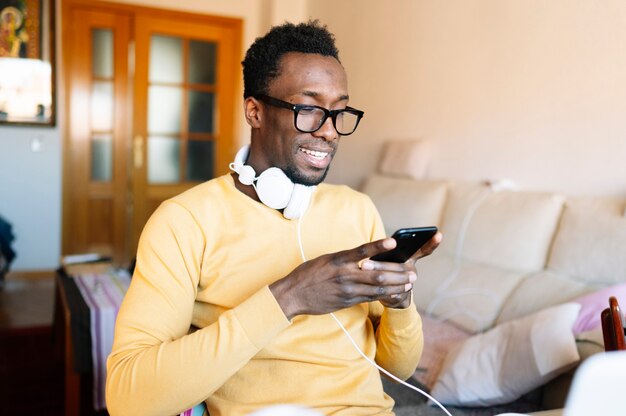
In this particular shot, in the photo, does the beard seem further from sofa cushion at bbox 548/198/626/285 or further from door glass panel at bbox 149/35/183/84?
door glass panel at bbox 149/35/183/84

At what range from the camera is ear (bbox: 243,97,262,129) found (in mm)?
1140

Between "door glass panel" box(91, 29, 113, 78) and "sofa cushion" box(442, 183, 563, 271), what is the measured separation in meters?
3.02

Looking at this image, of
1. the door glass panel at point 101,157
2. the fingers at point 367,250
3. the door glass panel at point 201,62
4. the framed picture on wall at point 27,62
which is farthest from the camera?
the door glass panel at point 201,62

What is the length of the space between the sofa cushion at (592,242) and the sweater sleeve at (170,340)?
1390 mm

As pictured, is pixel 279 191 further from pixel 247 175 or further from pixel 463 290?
pixel 463 290

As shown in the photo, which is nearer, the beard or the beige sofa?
the beard

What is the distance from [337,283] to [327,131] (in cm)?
34

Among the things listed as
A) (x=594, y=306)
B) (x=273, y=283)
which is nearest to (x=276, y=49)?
(x=273, y=283)

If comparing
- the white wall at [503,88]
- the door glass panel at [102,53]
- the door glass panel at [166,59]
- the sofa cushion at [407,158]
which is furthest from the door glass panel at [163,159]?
the sofa cushion at [407,158]

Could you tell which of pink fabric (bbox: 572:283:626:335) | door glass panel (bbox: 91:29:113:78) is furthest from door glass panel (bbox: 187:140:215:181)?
pink fabric (bbox: 572:283:626:335)

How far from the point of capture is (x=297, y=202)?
1.06m

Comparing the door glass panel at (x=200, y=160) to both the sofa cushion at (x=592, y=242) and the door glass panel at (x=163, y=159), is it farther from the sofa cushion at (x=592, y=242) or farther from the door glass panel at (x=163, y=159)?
the sofa cushion at (x=592, y=242)

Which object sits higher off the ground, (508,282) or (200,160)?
(200,160)

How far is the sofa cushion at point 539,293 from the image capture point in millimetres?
1864
